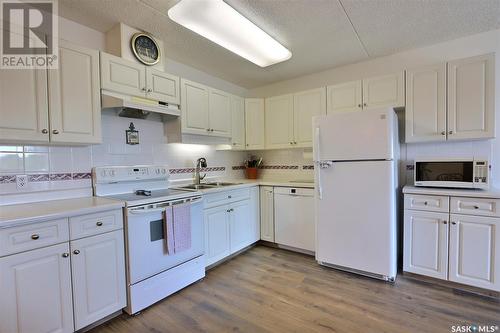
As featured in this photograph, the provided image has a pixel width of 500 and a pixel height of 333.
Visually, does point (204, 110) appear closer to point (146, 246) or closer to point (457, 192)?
point (146, 246)

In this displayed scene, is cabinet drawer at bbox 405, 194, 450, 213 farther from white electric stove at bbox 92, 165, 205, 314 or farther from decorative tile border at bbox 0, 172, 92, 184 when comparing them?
decorative tile border at bbox 0, 172, 92, 184

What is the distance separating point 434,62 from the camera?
2701mm

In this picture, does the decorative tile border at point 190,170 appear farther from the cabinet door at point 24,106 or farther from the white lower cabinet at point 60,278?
the cabinet door at point 24,106

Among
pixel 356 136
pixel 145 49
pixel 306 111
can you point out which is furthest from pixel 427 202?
pixel 145 49

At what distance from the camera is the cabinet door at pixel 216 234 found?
262 centimetres

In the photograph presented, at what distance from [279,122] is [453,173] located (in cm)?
206

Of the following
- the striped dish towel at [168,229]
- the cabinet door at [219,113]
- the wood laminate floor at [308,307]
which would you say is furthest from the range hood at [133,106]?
the wood laminate floor at [308,307]

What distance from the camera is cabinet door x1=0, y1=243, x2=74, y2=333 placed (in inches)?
53.9

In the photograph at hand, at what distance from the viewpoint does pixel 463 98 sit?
2316 mm

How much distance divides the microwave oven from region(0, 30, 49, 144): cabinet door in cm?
327

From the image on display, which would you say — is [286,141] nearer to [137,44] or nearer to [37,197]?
[137,44]

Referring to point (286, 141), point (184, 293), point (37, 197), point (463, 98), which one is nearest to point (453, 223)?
point (463, 98)

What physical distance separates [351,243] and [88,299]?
2339 mm

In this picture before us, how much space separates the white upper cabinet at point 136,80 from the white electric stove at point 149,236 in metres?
0.74
